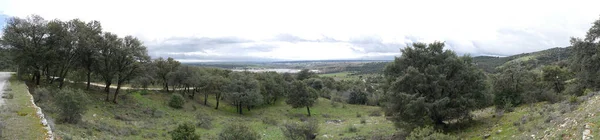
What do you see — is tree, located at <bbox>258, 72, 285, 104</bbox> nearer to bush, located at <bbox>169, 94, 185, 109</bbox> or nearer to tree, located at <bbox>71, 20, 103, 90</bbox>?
bush, located at <bbox>169, 94, 185, 109</bbox>

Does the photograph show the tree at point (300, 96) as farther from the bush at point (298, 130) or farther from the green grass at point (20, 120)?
the green grass at point (20, 120)

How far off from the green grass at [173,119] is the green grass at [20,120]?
4.60 ft

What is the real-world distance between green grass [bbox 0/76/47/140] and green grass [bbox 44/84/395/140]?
55.2 inches

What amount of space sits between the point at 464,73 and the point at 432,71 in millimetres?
2361

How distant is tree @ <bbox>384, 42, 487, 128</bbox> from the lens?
20203mm

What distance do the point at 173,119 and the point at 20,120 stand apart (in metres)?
23.2

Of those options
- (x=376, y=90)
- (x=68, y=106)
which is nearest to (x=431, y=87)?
(x=376, y=90)

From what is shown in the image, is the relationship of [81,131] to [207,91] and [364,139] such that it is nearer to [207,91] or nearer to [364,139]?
[364,139]

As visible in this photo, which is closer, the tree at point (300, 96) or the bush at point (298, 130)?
the bush at point (298, 130)

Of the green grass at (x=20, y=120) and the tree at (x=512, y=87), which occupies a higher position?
the tree at (x=512, y=87)

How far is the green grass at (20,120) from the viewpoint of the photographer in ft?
43.3

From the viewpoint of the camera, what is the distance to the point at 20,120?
52.0 ft

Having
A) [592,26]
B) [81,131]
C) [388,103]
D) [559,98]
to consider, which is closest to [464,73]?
[388,103]

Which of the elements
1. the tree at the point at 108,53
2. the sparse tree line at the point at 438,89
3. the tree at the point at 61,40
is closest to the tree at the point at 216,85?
the tree at the point at 108,53
